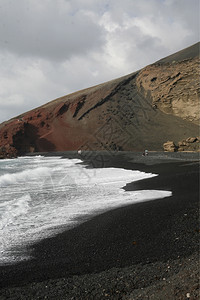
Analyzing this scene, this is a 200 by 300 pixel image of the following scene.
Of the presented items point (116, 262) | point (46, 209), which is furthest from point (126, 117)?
point (116, 262)

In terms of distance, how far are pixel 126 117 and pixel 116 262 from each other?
4695 cm

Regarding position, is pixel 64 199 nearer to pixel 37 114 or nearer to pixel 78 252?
pixel 78 252

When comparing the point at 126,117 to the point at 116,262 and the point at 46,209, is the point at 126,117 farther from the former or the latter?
the point at 116,262

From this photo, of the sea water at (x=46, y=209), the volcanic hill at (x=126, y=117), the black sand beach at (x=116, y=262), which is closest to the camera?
the black sand beach at (x=116, y=262)

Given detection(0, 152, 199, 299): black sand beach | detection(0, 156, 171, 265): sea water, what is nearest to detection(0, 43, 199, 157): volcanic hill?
detection(0, 156, 171, 265): sea water

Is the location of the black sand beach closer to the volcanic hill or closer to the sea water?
the sea water

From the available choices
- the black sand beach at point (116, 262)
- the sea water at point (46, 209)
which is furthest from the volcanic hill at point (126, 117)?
the black sand beach at point (116, 262)

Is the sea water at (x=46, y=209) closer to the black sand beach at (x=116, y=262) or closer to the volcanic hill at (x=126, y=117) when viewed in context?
the black sand beach at (x=116, y=262)

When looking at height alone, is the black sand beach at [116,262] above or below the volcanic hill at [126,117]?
below

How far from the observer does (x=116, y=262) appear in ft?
13.3

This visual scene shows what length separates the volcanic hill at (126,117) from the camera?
42375 millimetres

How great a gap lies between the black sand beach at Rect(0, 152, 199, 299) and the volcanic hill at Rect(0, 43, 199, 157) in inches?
1405

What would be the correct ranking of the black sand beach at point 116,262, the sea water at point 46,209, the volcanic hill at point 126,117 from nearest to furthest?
1. the black sand beach at point 116,262
2. the sea water at point 46,209
3. the volcanic hill at point 126,117

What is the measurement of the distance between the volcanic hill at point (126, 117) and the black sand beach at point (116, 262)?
35.7 metres
